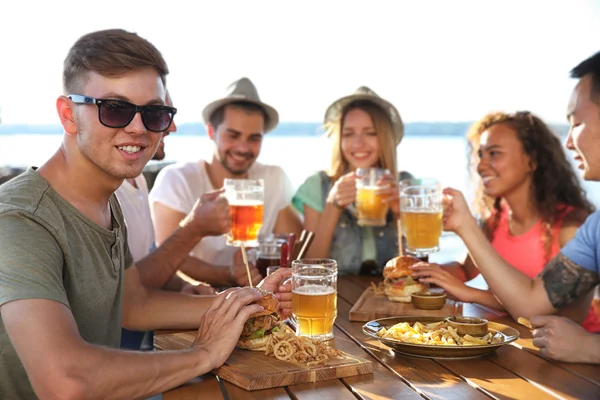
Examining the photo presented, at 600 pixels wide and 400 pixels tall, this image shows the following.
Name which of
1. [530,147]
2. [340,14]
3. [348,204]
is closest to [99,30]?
[348,204]

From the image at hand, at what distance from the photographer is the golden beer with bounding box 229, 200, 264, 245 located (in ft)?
11.4

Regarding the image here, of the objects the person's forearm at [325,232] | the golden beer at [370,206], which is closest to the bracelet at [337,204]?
the person's forearm at [325,232]

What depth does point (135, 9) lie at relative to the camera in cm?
1675

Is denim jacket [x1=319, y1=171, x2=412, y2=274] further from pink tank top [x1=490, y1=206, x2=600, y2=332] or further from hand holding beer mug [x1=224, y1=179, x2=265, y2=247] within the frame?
hand holding beer mug [x1=224, y1=179, x2=265, y2=247]

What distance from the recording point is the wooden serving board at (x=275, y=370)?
1.90 metres

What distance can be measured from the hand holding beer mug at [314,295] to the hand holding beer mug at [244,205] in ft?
3.86

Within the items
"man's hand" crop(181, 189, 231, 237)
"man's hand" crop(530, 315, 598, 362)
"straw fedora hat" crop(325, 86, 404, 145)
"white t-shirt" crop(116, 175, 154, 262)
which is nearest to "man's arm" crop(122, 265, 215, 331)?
"man's hand" crop(181, 189, 231, 237)

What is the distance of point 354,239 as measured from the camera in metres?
4.46

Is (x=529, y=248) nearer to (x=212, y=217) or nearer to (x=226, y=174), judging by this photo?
(x=212, y=217)

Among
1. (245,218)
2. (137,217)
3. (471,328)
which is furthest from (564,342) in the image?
(137,217)

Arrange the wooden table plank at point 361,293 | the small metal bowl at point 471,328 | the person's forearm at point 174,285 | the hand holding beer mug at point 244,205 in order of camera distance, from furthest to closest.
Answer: the hand holding beer mug at point 244,205 → the person's forearm at point 174,285 → the wooden table plank at point 361,293 → the small metal bowl at point 471,328

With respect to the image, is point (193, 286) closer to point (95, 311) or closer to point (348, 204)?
point (95, 311)

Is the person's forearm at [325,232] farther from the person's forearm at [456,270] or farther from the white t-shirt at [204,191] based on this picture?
the person's forearm at [456,270]

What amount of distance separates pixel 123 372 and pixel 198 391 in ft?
0.79
